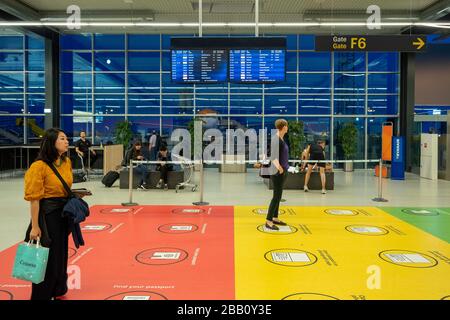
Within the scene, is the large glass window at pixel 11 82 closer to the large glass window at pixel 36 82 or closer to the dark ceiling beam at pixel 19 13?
the large glass window at pixel 36 82

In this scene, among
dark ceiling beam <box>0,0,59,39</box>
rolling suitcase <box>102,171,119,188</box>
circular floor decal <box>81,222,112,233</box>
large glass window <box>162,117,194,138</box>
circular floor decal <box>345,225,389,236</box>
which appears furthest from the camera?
large glass window <box>162,117,194,138</box>

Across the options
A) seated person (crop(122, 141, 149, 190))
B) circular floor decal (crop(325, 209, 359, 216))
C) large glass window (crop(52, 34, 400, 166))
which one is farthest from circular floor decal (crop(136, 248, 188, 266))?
large glass window (crop(52, 34, 400, 166))

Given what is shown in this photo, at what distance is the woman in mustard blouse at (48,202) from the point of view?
10.9 feet

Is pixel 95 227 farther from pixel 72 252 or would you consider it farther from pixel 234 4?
pixel 234 4

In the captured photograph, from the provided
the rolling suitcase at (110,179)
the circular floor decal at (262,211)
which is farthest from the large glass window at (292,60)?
the circular floor decal at (262,211)

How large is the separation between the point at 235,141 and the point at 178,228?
37.6ft

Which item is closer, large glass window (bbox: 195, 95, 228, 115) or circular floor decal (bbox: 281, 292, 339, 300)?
circular floor decal (bbox: 281, 292, 339, 300)

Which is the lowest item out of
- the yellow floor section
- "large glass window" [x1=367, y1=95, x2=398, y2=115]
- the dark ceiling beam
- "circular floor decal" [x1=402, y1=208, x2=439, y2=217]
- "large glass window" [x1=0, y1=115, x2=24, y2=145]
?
the yellow floor section

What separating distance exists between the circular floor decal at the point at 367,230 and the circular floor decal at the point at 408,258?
3.19 feet

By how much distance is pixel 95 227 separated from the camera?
21.8 ft

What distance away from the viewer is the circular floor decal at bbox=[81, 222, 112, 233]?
21.1 feet

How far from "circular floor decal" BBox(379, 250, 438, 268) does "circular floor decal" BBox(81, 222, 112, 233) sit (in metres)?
4.13

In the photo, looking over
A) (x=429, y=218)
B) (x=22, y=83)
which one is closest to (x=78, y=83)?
(x=22, y=83)

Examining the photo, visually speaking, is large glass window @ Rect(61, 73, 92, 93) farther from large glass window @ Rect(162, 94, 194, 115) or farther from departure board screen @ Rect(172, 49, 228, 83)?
departure board screen @ Rect(172, 49, 228, 83)
